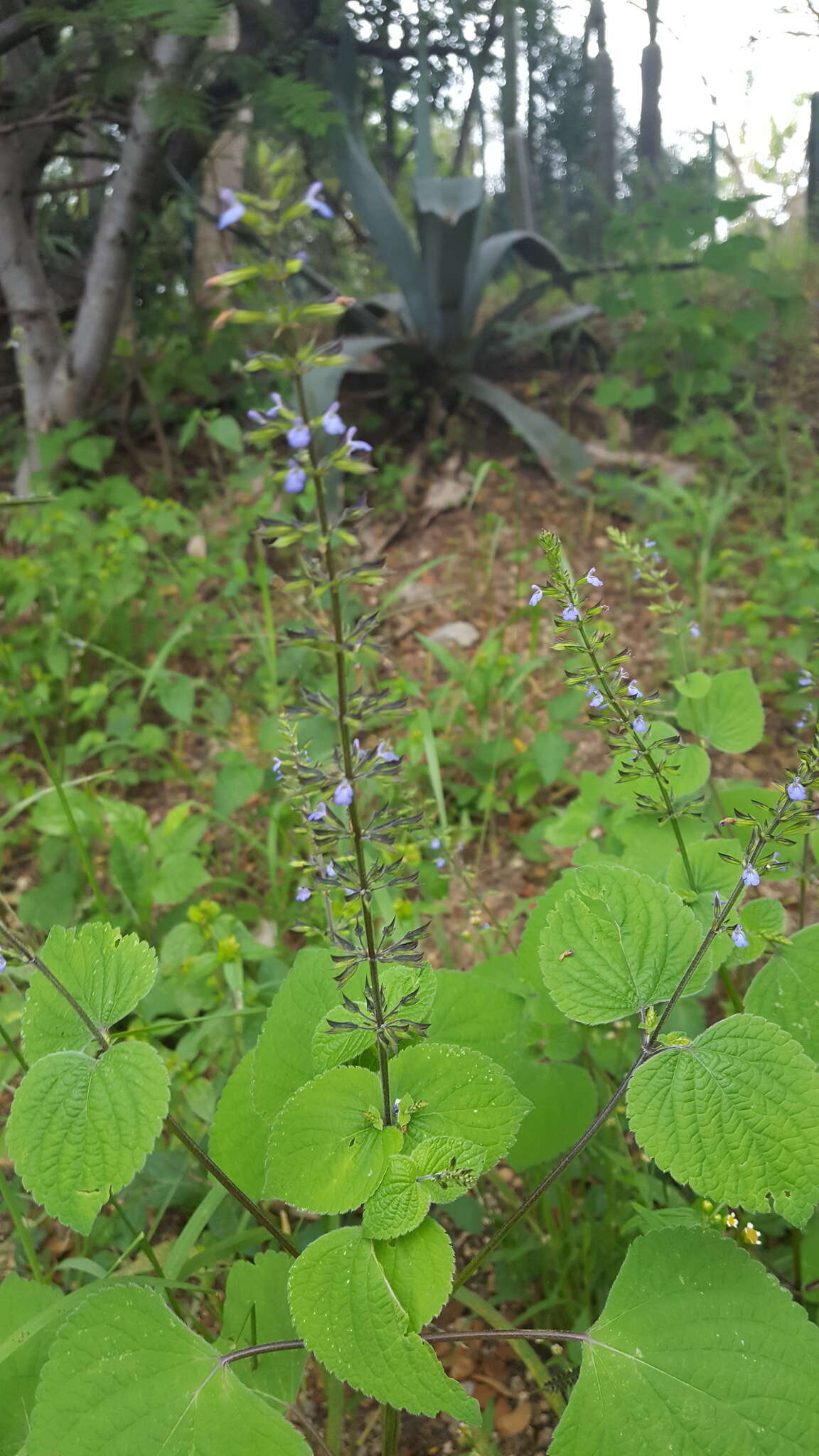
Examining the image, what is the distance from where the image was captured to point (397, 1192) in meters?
0.76

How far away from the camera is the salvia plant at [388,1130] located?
722 mm

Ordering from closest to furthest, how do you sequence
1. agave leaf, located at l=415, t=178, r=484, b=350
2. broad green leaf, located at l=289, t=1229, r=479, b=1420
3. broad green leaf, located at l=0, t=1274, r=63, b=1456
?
1. broad green leaf, located at l=289, t=1229, r=479, b=1420
2. broad green leaf, located at l=0, t=1274, r=63, b=1456
3. agave leaf, located at l=415, t=178, r=484, b=350

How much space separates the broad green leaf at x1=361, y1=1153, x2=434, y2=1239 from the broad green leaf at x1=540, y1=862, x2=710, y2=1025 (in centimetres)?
21

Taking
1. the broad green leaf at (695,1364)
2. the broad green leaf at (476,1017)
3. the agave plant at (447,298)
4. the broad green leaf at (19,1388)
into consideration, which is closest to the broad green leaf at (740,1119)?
the broad green leaf at (695,1364)

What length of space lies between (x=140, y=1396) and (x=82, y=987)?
36cm

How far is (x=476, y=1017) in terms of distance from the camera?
0.98 m

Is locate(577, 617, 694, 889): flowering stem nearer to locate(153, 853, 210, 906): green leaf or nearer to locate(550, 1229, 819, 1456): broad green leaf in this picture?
locate(550, 1229, 819, 1456): broad green leaf

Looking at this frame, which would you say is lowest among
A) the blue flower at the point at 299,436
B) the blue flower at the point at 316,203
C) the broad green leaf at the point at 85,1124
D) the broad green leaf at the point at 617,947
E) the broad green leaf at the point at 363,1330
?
the broad green leaf at the point at 363,1330

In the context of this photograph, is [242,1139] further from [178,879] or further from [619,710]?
[178,879]

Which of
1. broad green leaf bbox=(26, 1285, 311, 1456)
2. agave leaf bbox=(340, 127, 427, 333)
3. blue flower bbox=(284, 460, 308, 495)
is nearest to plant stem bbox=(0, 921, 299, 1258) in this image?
broad green leaf bbox=(26, 1285, 311, 1456)

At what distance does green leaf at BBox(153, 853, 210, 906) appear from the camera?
1699 millimetres

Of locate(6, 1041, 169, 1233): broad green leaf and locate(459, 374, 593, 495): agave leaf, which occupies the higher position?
locate(459, 374, 593, 495): agave leaf

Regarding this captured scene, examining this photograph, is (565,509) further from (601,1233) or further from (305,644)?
(305,644)

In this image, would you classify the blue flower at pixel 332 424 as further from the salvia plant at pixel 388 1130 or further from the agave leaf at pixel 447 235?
the agave leaf at pixel 447 235
